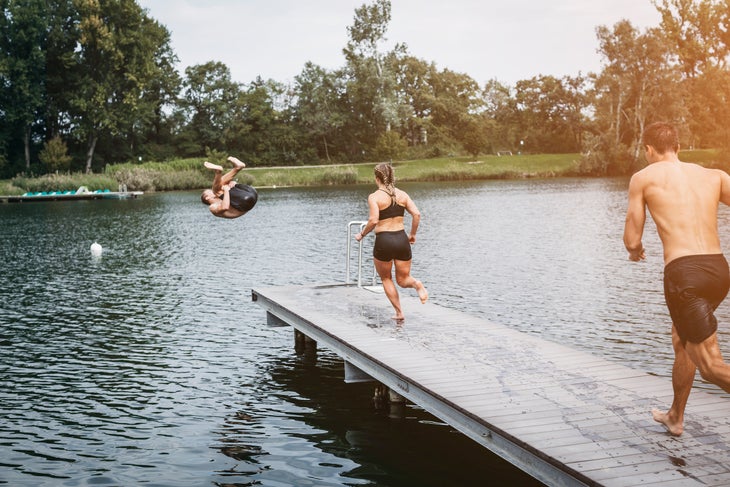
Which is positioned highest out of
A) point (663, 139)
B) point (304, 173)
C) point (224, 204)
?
point (304, 173)

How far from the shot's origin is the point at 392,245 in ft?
38.9

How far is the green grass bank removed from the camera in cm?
7419

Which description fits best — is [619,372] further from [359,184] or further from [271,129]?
[271,129]

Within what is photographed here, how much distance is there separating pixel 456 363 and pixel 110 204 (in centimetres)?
5555

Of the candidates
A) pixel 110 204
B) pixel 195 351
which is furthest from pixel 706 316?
pixel 110 204

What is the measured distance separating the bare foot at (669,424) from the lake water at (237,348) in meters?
1.82

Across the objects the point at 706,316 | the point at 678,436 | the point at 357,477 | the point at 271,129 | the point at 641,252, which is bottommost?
the point at 357,477

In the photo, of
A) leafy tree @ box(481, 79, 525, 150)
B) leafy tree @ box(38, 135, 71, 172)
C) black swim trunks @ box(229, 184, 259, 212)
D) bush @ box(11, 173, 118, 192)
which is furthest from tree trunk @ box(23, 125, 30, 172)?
black swim trunks @ box(229, 184, 259, 212)

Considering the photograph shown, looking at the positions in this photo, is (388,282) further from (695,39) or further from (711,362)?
(695,39)

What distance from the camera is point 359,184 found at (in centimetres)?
8394

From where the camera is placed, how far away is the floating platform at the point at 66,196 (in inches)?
2736

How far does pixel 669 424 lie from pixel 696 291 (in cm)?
128

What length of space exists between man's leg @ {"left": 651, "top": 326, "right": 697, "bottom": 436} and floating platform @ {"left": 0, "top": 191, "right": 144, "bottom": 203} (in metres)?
67.2

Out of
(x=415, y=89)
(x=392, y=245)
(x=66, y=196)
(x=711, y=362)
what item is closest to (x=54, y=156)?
(x=66, y=196)
